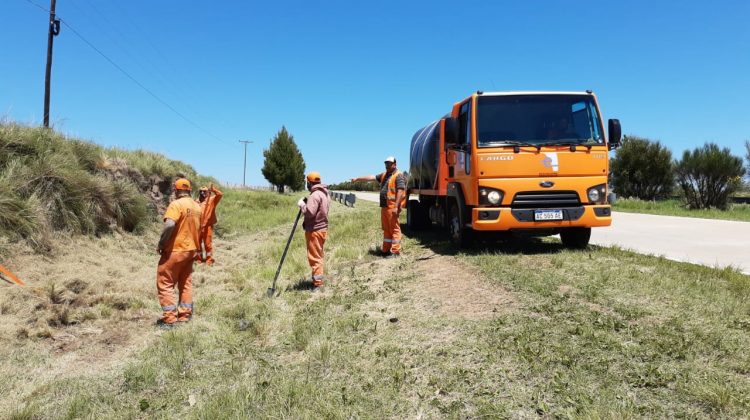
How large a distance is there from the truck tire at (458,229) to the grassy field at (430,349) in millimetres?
1011

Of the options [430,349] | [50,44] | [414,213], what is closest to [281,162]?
[50,44]

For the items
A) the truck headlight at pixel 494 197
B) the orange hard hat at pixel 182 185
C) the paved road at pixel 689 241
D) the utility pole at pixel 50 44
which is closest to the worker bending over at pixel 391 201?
the truck headlight at pixel 494 197

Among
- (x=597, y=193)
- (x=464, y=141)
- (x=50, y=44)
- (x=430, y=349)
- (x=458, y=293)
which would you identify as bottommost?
(x=430, y=349)

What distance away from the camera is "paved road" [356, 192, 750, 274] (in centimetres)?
790

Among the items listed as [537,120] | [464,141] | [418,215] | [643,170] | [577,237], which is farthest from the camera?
[643,170]

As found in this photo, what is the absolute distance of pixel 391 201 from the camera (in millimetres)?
8938

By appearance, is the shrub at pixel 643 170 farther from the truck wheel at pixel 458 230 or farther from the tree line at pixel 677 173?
the truck wheel at pixel 458 230

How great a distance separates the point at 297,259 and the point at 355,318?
4833 millimetres

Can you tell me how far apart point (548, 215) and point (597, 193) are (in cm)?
95

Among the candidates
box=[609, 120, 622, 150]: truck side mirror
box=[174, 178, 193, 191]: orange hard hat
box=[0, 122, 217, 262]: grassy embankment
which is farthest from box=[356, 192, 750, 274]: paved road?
box=[0, 122, 217, 262]: grassy embankment

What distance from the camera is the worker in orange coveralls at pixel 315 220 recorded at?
7.28 metres

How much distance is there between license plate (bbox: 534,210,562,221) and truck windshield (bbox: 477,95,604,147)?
1.14 m

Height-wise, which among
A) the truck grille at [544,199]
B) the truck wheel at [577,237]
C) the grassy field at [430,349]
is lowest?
the grassy field at [430,349]

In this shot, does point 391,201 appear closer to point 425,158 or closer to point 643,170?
point 425,158
